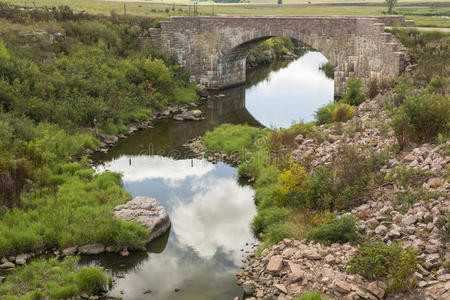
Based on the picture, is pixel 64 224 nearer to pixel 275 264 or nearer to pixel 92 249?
pixel 92 249

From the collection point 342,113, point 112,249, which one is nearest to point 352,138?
point 342,113

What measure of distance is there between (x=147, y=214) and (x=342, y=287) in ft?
19.2

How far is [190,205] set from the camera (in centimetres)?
1366

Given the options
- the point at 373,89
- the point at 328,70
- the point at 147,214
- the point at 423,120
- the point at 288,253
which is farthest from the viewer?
the point at 328,70

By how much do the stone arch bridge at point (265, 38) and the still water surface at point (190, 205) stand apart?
3.06 metres

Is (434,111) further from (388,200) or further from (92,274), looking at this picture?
(92,274)

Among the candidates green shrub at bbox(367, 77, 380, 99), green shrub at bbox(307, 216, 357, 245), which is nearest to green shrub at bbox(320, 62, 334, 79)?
green shrub at bbox(367, 77, 380, 99)

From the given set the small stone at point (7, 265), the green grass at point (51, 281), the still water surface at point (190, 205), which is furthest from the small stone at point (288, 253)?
the small stone at point (7, 265)

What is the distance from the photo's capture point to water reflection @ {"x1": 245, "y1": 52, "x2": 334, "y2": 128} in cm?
2389

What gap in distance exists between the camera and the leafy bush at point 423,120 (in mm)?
12047

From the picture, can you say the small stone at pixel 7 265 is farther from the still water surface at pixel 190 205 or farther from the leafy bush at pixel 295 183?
the leafy bush at pixel 295 183

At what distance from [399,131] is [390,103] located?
3.50 metres

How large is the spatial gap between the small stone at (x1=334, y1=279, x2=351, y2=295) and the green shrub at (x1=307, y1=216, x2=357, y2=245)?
138 cm

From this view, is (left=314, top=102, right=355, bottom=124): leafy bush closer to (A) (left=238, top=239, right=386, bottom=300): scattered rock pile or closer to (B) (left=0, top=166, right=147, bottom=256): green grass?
(A) (left=238, top=239, right=386, bottom=300): scattered rock pile
